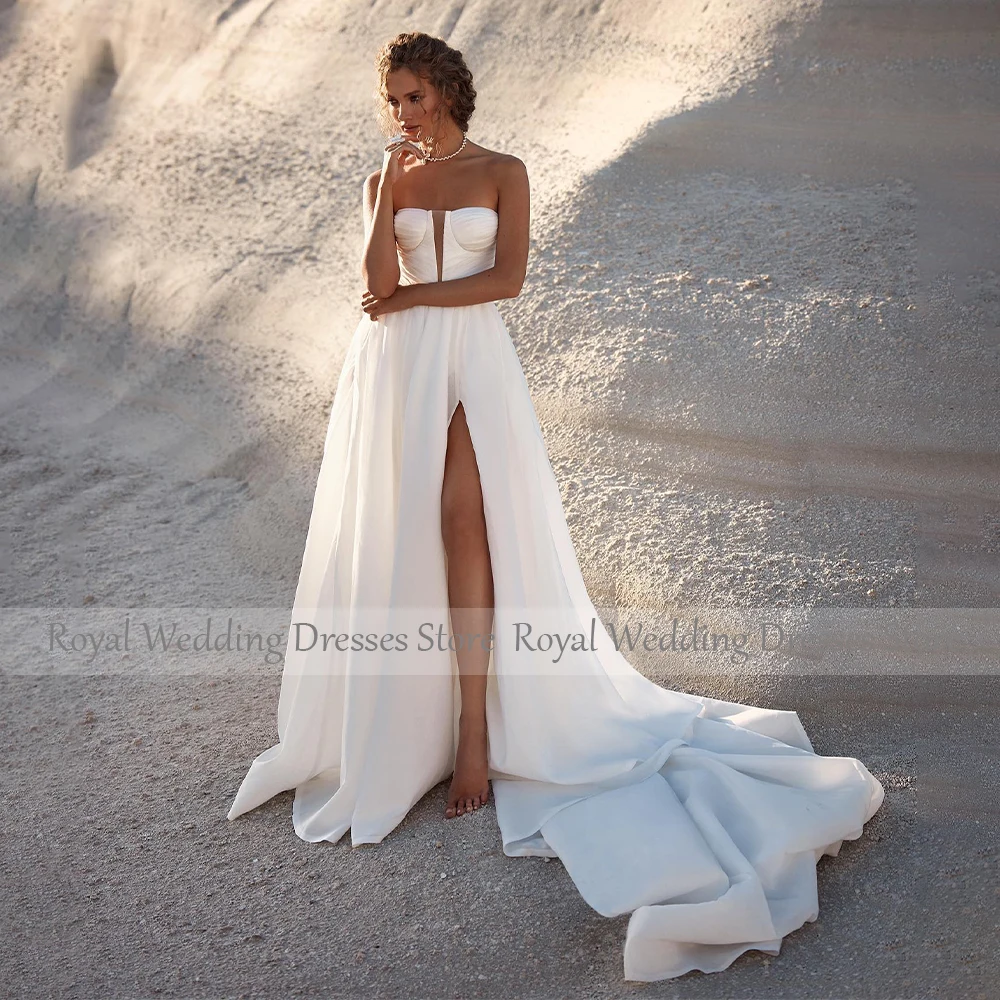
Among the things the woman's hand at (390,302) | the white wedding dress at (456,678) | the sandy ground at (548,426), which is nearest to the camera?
the sandy ground at (548,426)

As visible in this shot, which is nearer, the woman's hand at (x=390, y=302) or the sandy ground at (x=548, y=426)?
the sandy ground at (x=548, y=426)

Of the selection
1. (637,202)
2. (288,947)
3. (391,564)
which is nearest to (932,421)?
(637,202)

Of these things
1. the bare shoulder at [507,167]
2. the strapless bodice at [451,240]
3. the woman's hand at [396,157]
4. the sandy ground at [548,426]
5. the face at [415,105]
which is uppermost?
the face at [415,105]

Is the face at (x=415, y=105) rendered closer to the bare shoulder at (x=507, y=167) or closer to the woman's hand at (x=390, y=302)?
the bare shoulder at (x=507, y=167)

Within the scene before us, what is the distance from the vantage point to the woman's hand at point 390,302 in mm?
3006

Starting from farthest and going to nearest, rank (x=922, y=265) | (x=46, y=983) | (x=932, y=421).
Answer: (x=922, y=265) → (x=932, y=421) → (x=46, y=983)

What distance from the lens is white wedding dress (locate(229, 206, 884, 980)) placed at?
2893 mm

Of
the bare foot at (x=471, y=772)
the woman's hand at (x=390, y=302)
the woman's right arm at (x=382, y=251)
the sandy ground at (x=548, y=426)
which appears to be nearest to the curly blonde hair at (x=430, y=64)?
the woman's right arm at (x=382, y=251)

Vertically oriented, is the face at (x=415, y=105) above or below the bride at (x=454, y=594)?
above

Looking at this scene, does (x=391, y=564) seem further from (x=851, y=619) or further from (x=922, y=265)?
(x=922, y=265)

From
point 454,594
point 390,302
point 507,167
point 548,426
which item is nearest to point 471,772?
point 454,594

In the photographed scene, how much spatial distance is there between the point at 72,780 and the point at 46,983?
87cm

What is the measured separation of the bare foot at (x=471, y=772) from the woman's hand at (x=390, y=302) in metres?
1.12

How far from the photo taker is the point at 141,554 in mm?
4949
